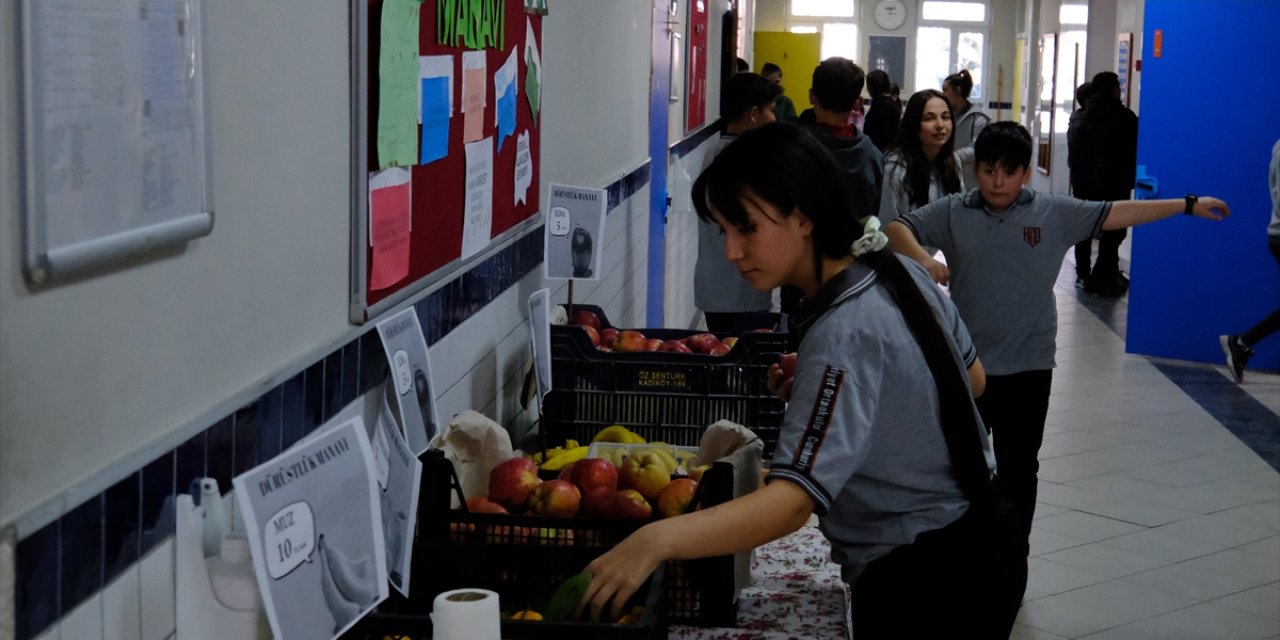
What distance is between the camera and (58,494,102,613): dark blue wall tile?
51.7 inches

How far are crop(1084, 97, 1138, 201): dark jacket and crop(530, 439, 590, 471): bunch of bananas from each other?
877cm

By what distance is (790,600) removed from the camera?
2703mm

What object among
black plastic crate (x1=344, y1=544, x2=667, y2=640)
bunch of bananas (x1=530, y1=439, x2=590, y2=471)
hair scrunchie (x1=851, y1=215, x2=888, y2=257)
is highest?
hair scrunchie (x1=851, y1=215, x2=888, y2=257)

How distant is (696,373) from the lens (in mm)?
3492

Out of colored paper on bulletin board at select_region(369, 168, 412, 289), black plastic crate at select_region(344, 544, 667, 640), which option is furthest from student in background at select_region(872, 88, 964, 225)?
black plastic crate at select_region(344, 544, 667, 640)

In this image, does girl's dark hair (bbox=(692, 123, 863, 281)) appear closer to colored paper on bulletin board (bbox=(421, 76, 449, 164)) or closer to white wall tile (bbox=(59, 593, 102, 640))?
colored paper on bulletin board (bbox=(421, 76, 449, 164))

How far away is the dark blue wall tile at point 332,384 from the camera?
2.07 meters

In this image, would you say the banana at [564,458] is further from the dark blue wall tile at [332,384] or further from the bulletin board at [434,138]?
the dark blue wall tile at [332,384]

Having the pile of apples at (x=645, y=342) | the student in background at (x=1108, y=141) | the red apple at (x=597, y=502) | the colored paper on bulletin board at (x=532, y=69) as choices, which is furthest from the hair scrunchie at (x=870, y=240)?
Answer: the student in background at (x=1108, y=141)

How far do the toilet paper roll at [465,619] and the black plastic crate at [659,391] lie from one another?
1714 mm

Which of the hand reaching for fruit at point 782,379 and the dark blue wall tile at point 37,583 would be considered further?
the hand reaching for fruit at point 782,379

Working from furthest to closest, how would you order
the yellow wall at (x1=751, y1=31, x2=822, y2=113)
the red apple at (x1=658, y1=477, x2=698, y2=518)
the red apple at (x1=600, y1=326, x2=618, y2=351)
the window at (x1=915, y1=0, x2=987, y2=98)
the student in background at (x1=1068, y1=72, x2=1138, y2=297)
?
the window at (x1=915, y1=0, x2=987, y2=98) → the yellow wall at (x1=751, y1=31, x2=822, y2=113) → the student in background at (x1=1068, y1=72, x2=1138, y2=297) → the red apple at (x1=600, y1=326, x2=618, y2=351) → the red apple at (x1=658, y1=477, x2=698, y2=518)

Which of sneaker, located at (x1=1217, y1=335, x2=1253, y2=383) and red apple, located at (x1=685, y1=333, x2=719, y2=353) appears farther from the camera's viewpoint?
sneaker, located at (x1=1217, y1=335, x2=1253, y2=383)

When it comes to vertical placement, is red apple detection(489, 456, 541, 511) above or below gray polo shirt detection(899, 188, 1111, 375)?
below
